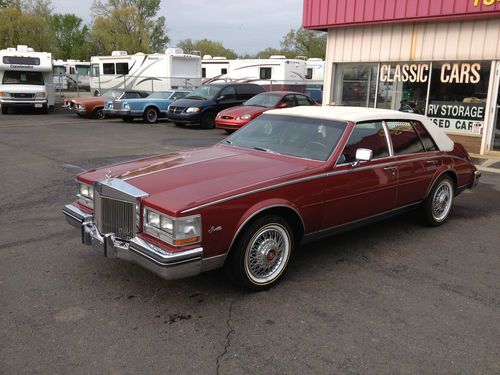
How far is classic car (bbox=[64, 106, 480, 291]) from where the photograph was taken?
11.8 feet

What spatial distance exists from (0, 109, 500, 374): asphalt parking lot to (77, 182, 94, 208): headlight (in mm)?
625

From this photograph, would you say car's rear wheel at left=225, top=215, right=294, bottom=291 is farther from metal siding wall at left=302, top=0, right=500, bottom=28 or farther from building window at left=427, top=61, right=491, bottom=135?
building window at left=427, top=61, right=491, bottom=135

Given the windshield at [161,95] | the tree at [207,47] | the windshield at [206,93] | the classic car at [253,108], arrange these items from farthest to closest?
1. the tree at [207,47]
2. the windshield at [161,95]
3. the windshield at [206,93]
4. the classic car at [253,108]

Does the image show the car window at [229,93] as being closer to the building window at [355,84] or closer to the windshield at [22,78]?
the building window at [355,84]

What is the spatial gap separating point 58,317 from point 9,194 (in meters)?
4.28

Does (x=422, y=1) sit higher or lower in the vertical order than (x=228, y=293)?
higher

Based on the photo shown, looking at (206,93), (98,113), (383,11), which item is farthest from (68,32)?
(383,11)

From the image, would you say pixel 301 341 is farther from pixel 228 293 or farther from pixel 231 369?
pixel 228 293

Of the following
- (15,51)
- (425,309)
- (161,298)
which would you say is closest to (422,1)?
(425,309)

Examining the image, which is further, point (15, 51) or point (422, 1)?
point (15, 51)

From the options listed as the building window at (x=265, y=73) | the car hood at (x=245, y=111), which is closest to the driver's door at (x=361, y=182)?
the car hood at (x=245, y=111)

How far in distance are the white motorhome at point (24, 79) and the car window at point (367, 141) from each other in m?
20.3

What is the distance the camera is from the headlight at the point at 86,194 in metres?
4.34

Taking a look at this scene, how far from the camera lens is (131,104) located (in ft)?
61.9
